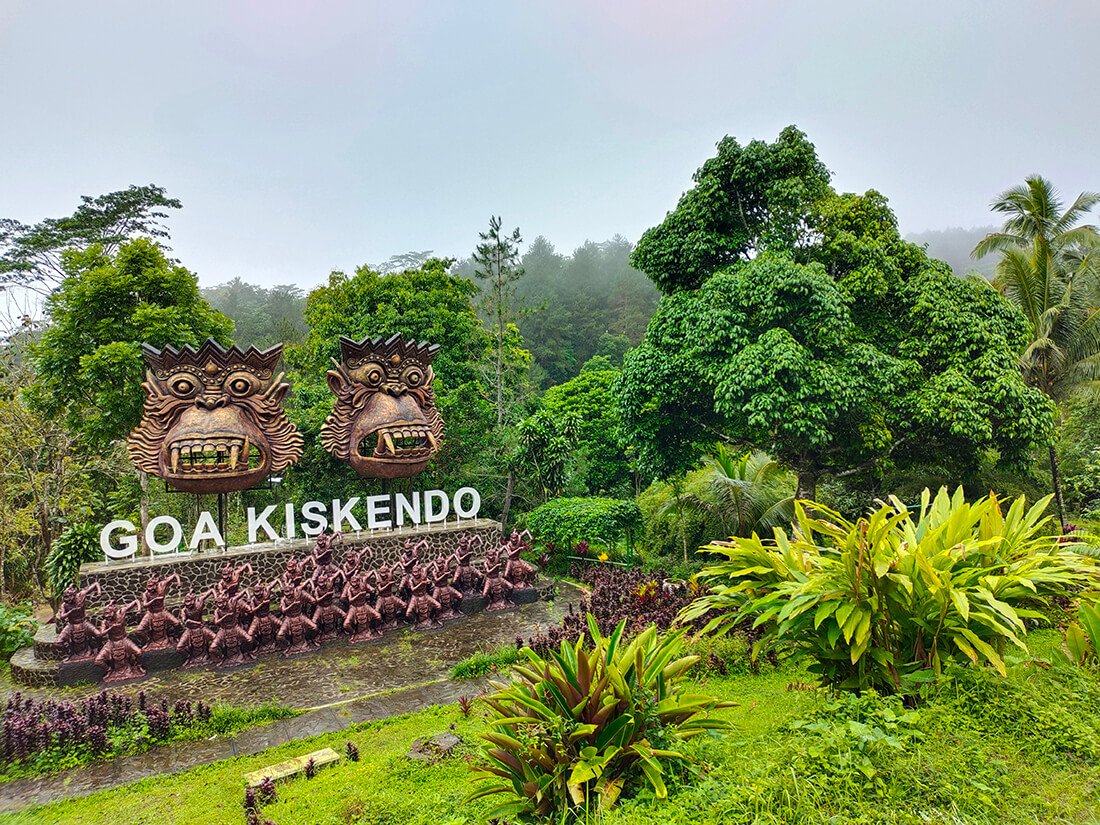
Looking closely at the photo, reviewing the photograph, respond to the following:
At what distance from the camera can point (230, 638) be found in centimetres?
788

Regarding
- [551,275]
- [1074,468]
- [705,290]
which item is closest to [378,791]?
[705,290]

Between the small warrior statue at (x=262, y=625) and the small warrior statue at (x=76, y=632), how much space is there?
1725 millimetres

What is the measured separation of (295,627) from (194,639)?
3.91 ft

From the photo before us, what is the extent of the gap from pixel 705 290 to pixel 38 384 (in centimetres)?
1195

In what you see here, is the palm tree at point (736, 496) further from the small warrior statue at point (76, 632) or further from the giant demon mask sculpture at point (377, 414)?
the small warrior statue at point (76, 632)

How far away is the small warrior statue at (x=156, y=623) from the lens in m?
7.82

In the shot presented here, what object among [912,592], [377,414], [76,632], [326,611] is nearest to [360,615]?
[326,611]

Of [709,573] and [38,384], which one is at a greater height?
[38,384]

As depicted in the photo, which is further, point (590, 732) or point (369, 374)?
point (369, 374)

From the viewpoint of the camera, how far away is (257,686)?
7.27 meters

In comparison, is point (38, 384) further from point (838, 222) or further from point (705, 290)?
point (838, 222)

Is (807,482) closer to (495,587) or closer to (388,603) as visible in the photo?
(495,587)

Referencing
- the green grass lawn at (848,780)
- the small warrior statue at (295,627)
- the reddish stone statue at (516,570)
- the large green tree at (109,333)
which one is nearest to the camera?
the green grass lawn at (848,780)

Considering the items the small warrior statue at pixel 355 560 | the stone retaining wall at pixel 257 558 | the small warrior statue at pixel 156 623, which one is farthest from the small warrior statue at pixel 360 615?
the small warrior statue at pixel 156 623
